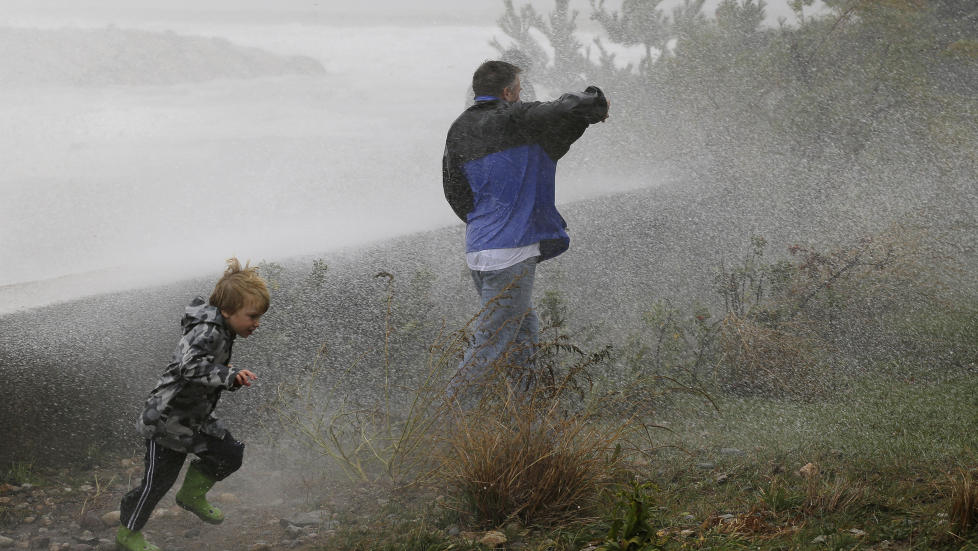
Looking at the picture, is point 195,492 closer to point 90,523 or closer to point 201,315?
point 90,523

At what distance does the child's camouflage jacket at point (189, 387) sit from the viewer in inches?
107

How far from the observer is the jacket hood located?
2.76m

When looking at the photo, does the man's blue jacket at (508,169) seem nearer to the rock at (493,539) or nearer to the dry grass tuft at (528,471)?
the dry grass tuft at (528,471)

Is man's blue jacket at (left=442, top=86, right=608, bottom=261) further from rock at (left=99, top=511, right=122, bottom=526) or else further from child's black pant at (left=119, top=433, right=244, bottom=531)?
rock at (left=99, top=511, right=122, bottom=526)

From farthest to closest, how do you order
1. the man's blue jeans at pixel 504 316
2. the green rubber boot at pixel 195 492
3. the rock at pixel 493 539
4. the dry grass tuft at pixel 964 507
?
the man's blue jeans at pixel 504 316 → the green rubber boot at pixel 195 492 → the rock at pixel 493 539 → the dry grass tuft at pixel 964 507

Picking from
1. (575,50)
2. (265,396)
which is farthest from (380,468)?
(575,50)

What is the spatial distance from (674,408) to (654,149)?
776 centimetres

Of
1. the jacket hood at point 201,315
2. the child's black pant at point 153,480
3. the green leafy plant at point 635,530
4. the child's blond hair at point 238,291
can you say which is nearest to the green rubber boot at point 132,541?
the child's black pant at point 153,480

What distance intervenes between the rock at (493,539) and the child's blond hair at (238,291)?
102 centimetres

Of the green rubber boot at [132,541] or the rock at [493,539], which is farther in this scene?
the green rubber boot at [132,541]

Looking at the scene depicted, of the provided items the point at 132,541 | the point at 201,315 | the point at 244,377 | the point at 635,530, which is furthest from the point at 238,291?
the point at 635,530

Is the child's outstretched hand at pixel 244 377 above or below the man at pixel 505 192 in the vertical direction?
below

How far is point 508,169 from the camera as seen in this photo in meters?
3.57

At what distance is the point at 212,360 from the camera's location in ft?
9.06
